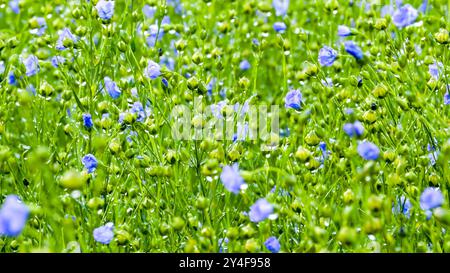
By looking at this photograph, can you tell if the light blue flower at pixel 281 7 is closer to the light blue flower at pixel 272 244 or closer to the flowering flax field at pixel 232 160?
the flowering flax field at pixel 232 160

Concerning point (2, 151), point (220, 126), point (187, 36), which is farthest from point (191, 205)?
point (187, 36)

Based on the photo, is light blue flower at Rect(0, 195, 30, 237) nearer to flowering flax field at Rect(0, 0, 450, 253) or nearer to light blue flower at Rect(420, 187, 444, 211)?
flowering flax field at Rect(0, 0, 450, 253)

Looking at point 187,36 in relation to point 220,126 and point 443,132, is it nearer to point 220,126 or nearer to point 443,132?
point 220,126

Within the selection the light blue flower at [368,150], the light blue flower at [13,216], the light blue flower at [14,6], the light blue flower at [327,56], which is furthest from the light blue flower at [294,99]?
the light blue flower at [14,6]

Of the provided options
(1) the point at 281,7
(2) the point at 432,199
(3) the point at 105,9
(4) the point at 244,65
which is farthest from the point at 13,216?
(1) the point at 281,7

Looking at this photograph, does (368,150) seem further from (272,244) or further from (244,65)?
(244,65)

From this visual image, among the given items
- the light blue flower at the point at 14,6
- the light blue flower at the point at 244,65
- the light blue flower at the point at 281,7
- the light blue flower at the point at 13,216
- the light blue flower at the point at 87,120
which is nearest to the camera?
the light blue flower at the point at 13,216

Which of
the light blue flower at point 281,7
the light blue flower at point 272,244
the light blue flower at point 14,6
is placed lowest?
the light blue flower at point 272,244

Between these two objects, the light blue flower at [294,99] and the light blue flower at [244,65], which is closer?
the light blue flower at [294,99]
